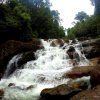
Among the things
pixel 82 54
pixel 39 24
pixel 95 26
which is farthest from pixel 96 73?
pixel 39 24

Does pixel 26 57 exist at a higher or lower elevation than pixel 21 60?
higher

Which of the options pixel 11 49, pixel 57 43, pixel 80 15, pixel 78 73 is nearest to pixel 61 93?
pixel 78 73

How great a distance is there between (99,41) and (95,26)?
1079 cm

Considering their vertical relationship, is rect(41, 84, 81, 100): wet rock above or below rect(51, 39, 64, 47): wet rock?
below

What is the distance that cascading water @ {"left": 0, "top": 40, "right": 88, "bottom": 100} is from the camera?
12.5 m

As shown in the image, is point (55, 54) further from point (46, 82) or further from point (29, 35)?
point (29, 35)

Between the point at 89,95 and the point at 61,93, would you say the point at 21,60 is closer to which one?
the point at 61,93

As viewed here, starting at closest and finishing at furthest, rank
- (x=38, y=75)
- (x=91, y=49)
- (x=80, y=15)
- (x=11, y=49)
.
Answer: (x=38, y=75) → (x=91, y=49) → (x=11, y=49) → (x=80, y=15)

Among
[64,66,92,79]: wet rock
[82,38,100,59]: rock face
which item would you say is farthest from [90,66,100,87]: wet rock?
[82,38,100,59]: rock face

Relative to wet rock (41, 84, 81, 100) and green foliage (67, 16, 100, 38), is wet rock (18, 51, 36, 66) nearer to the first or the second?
wet rock (41, 84, 81, 100)

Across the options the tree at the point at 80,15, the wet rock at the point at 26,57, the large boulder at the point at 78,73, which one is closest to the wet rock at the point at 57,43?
the wet rock at the point at 26,57

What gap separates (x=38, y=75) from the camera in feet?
48.9

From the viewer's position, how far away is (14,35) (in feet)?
82.8

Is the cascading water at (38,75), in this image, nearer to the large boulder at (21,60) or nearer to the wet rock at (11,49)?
the large boulder at (21,60)
